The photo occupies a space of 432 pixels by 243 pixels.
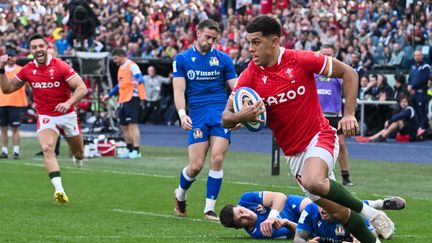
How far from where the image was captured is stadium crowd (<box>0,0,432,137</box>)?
31.6m

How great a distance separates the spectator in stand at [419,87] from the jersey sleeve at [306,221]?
61.2 feet

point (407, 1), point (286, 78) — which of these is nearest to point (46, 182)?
point (286, 78)

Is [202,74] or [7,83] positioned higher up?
[202,74]

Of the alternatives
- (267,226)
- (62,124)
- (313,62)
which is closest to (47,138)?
(62,124)

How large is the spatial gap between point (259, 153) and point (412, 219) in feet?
40.4

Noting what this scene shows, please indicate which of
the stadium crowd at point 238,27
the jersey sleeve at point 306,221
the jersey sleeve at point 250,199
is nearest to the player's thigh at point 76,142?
the jersey sleeve at point 250,199

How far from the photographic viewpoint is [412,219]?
13469 mm

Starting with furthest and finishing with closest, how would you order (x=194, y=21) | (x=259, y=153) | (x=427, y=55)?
(x=194, y=21), (x=427, y=55), (x=259, y=153)

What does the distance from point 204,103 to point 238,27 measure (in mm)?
23512

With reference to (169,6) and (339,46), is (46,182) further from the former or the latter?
(169,6)

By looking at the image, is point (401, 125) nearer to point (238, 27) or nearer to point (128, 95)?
point (128, 95)

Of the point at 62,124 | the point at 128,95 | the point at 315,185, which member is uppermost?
the point at 315,185

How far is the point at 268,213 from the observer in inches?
463

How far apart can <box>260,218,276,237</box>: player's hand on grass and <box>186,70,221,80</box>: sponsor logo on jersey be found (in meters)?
3.13
